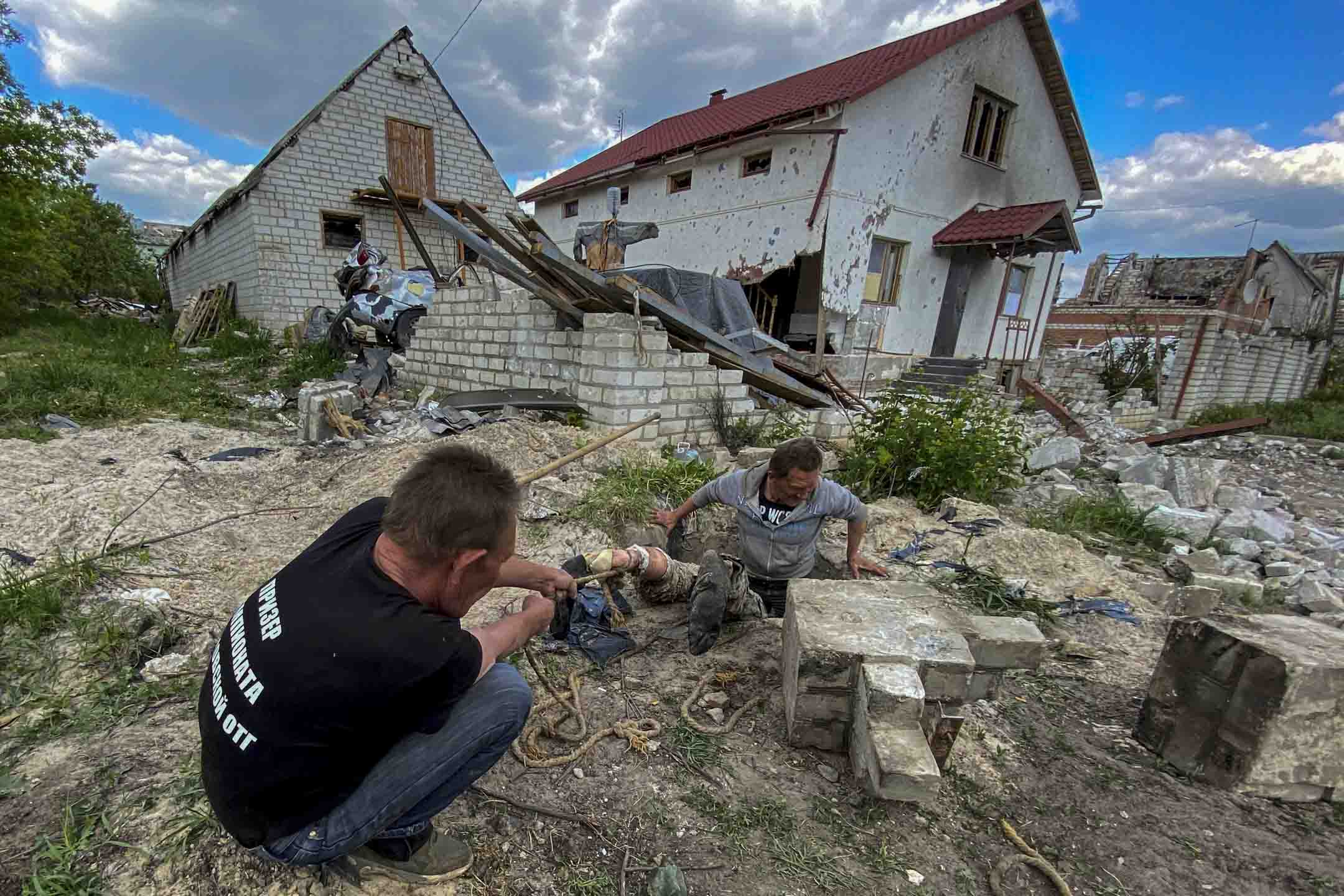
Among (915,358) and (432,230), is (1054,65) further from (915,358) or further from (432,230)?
(432,230)

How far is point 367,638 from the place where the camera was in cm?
119

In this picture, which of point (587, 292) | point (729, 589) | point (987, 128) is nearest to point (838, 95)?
point (987, 128)

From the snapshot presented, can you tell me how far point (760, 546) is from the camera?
3.27 meters

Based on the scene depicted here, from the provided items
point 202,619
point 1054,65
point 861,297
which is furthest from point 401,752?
point 1054,65

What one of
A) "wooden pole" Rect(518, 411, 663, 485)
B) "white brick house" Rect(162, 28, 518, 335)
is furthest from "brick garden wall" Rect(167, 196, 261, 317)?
"wooden pole" Rect(518, 411, 663, 485)

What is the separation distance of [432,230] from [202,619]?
12406 millimetres

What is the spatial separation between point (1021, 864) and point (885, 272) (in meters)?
11.0

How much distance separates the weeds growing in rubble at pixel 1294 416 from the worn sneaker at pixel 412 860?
51.3 ft

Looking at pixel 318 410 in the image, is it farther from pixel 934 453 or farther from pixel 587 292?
pixel 934 453

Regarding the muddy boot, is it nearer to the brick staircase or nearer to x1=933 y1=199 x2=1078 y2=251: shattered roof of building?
the brick staircase

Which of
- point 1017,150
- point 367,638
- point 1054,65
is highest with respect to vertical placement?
point 1054,65

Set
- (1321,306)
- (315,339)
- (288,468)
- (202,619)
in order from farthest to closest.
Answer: (1321,306) < (315,339) < (288,468) < (202,619)

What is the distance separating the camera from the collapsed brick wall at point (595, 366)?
17.5 ft

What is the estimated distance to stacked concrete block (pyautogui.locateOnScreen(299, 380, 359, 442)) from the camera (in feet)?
19.4
